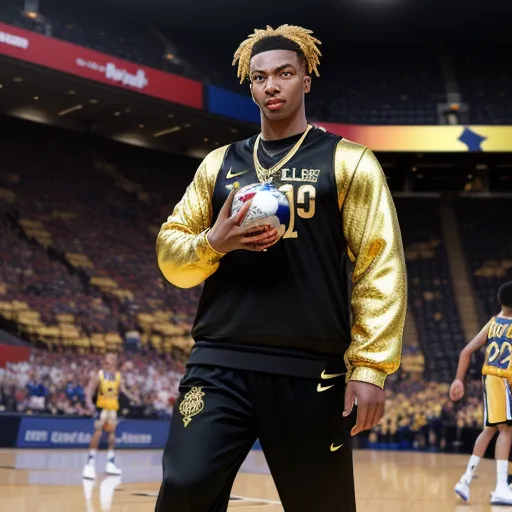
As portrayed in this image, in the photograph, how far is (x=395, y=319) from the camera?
3566 millimetres

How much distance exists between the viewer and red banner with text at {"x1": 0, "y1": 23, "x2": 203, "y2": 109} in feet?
76.1

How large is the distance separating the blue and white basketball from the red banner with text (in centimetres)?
2066

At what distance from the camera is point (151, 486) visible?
12.0 metres

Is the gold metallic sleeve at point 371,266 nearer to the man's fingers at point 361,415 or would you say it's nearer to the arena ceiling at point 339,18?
the man's fingers at point 361,415

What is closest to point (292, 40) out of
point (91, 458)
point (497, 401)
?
point (497, 401)

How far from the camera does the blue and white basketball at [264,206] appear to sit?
342cm

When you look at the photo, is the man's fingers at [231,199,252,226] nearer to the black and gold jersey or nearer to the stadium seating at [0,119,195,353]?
the black and gold jersey

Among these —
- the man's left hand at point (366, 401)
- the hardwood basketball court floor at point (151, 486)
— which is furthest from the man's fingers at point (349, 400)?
the hardwood basketball court floor at point (151, 486)

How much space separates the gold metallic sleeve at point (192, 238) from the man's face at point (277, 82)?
34 centimetres

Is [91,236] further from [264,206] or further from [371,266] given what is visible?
[264,206]

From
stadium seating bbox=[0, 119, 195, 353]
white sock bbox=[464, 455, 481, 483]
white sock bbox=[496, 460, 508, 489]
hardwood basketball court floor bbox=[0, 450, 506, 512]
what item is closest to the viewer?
hardwood basketball court floor bbox=[0, 450, 506, 512]

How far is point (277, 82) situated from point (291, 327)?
0.97 m

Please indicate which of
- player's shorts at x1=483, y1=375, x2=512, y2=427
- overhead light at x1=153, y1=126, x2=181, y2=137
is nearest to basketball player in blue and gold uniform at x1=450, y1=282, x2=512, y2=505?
player's shorts at x1=483, y1=375, x2=512, y2=427

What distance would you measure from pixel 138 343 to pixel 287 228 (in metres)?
21.6
